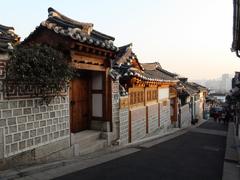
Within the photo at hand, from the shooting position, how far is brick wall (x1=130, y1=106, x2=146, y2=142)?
1512 centimetres

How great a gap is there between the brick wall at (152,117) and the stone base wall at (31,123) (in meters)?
9.36

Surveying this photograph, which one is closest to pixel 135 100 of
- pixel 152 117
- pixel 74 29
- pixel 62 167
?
pixel 152 117

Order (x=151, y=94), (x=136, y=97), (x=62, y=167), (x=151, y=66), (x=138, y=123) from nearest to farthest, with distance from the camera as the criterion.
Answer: (x=62, y=167)
(x=136, y=97)
(x=138, y=123)
(x=151, y=94)
(x=151, y=66)

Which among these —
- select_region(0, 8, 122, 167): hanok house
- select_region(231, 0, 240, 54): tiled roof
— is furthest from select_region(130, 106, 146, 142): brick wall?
select_region(231, 0, 240, 54): tiled roof

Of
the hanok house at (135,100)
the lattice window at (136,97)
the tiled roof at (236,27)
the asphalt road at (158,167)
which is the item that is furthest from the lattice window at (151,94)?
the tiled roof at (236,27)

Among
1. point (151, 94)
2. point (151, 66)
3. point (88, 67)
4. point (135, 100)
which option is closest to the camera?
point (88, 67)

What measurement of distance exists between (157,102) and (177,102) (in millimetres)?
7378

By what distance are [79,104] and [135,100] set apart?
4686 mm

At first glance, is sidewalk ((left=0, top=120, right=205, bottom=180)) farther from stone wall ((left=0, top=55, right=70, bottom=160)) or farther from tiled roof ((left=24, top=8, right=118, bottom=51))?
tiled roof ((left=24, top=8, right=118, bottom=51))

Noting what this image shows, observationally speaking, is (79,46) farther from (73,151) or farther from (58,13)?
(73,151)

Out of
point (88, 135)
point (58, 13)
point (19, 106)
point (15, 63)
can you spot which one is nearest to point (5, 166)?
point (19, 106)

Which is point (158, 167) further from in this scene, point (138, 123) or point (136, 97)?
point (136, 97)

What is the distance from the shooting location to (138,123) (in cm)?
1612

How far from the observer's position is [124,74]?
13.5 metres
